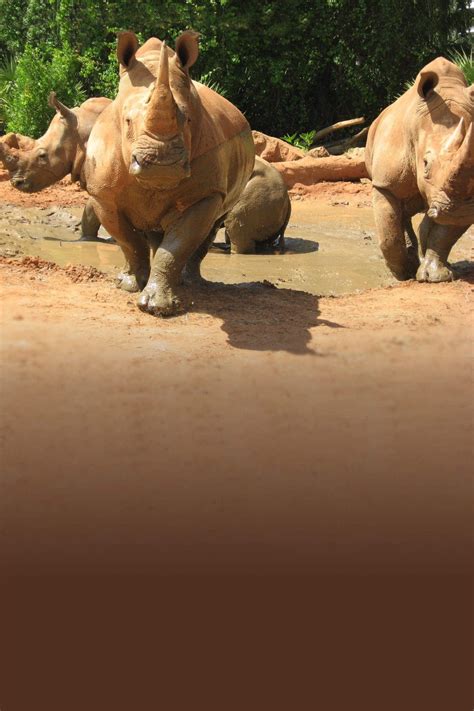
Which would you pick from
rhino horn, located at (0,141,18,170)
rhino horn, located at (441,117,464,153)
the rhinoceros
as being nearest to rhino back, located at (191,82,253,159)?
rhino horn, located at (441,117,464,153)

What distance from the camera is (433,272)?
765 centimetres

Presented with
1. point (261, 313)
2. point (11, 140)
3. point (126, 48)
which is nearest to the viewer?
point (126, 48)

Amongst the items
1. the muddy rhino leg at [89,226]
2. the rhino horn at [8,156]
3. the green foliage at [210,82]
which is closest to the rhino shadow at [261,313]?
the muddy rhino leg at [89,226]

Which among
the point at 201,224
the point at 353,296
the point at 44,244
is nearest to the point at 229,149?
the point at 201,224

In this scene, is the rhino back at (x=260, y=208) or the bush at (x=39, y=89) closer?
the rhino back at (x=260, y=208)

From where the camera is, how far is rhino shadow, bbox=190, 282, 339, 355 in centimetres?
548

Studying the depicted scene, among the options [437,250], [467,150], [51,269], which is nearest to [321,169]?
[437,250]

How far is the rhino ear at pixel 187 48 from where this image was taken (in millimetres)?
6156

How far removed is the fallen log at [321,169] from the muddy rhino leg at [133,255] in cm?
887

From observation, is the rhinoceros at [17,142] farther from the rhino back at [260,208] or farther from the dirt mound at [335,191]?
the dirt mound at [335,191]

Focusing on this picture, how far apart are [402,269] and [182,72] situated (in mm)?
3032

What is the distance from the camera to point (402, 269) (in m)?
8.34

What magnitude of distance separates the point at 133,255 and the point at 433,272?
8.17 feet

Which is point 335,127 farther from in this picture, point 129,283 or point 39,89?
point 129,283
